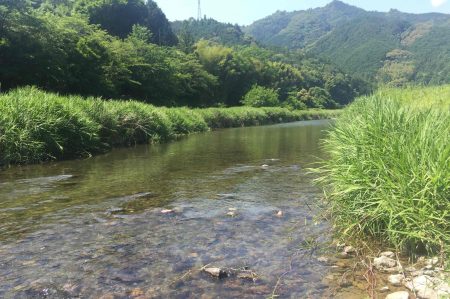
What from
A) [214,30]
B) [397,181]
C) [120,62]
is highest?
[214,30]

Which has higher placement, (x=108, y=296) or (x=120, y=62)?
(x=120, y=62)

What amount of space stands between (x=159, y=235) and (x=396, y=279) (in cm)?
329

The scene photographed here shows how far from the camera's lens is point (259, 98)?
75.2 m

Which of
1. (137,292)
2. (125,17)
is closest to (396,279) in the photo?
(137,292)

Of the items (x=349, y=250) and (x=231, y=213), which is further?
(x=231, y=213)

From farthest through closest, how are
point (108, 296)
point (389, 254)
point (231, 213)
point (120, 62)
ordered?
1. point (120, 62)
2. point (231, 213)
3. point (389, 254)
4. point (108, 296)

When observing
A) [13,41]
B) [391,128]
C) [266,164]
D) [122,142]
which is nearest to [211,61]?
[13,41]

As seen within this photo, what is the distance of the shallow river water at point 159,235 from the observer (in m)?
4.43

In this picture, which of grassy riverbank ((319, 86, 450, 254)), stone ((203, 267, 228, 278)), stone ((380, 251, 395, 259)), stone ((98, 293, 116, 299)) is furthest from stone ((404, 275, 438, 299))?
stone ((98, 293, 116, 299))

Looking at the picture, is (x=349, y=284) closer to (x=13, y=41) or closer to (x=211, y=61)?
(x=13, y=41)

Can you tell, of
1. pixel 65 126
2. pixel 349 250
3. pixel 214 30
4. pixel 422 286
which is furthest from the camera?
pixel 214 30

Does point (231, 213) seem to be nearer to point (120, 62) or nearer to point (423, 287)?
point (423, 287)

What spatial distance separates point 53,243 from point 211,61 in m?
74.2

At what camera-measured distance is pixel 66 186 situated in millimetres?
9602
